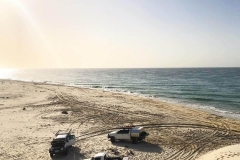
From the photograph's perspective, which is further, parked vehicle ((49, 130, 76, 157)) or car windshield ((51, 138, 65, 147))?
car windshield ((51, 138, 65, 147))

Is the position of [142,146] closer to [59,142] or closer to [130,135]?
[130,135]

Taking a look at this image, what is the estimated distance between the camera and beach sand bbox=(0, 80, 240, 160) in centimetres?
2371

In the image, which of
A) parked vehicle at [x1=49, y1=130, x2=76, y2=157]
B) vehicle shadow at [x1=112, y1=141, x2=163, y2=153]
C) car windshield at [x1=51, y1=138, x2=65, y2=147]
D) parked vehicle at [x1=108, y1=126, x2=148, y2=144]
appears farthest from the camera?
parked vehicle at [x1=108, y1=126, x2=148, y2=144]

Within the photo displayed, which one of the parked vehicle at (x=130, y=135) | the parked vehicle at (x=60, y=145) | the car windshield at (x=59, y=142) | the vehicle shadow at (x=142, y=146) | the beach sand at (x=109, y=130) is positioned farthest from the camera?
the parked vehicle at (x=130, y=135)

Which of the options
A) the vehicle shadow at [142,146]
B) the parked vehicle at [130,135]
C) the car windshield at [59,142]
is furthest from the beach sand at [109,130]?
the car windshield at [59,142]

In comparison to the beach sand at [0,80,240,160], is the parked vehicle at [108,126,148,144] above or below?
above

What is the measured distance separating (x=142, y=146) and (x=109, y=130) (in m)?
7.22

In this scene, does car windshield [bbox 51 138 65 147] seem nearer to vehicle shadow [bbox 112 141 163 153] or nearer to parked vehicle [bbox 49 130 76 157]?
parked vehicle [bbox 49 130 76 157]

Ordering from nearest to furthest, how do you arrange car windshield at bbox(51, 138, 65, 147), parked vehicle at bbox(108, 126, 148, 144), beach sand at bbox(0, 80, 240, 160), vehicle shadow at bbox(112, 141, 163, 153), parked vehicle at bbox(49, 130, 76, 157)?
parked vehicle at bbox(49, 130, 76, 157) < car windshield at bbox(51, 138, 65, 147) < beach sand at bbox(0, 80, 240, 160) < vehicle shadow at bbox(112, 141, 163, 153) < parked vehicle at bbox(108, 126, 148, 144)

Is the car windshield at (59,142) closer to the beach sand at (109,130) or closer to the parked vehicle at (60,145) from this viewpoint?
the parked vehicle at (60,145)

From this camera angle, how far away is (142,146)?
25.3 m

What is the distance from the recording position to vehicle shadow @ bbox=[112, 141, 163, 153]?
79.4 ft

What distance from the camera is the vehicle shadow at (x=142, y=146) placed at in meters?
24.2

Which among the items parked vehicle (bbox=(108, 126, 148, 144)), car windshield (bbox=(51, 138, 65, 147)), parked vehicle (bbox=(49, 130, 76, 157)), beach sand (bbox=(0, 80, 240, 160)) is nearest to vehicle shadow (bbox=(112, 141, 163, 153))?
beach sand (bbox=(0, 80, 240, 160))
